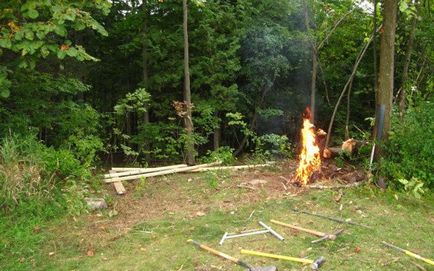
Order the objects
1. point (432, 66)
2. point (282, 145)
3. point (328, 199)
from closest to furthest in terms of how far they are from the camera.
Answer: point (328, 199) → point (282, 145) → point (432, 66)

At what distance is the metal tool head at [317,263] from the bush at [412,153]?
8.22 ft

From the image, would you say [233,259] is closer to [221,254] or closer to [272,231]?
[221,254]

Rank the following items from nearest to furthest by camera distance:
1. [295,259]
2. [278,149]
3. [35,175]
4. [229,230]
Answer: [295,259] → [229,230] → [35,175] → [278,149]

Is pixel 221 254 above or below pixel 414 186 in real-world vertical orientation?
below

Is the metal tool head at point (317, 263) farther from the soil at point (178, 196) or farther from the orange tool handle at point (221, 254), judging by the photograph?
the soil at point (178, 196)

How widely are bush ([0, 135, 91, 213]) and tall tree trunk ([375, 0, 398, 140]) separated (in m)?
4.79

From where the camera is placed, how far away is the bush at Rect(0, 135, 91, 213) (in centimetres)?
527

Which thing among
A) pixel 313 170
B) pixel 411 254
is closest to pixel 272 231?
pixel 411 254

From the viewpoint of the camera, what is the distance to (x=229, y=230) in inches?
187

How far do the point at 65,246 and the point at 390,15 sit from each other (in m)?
5.74

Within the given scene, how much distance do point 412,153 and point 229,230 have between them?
318 centimetres

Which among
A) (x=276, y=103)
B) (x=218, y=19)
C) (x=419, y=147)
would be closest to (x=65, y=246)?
(x=419, y=147)

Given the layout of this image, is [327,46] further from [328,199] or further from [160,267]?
[160,267]

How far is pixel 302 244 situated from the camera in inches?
171
